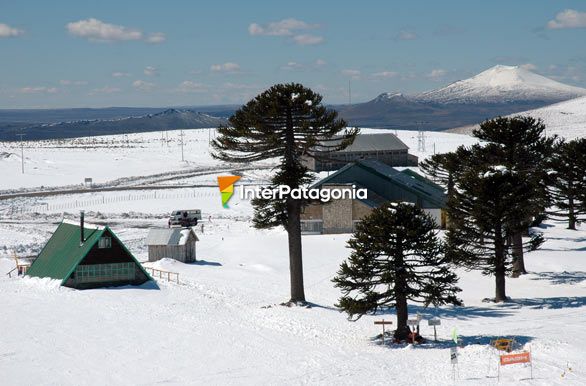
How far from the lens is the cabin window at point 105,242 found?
4478 cm

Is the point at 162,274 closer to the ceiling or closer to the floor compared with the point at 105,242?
closer to the floor

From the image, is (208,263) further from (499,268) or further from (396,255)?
(396,255)

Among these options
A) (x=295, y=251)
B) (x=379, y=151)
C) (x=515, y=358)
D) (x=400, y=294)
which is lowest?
(x=515, y=358)

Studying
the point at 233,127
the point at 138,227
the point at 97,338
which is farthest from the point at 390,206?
the point at 138,227

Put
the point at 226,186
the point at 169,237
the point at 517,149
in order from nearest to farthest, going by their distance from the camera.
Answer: the point at 517,149 → the point at 169,237 → the point at 226,186

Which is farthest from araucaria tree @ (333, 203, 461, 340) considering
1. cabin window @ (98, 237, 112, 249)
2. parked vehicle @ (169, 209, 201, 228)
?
parked vehicle @ (169, 209, 201, 228)

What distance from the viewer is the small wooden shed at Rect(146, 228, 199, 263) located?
53531 mm

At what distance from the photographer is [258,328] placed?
1377 inches

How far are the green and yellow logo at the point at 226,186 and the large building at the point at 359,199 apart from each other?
24441 mm

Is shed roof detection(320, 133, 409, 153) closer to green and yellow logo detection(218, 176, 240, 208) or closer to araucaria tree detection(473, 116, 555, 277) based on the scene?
green and yellow logo detection(218, 176, 240, 208)

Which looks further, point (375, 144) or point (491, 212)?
point (375, 144)

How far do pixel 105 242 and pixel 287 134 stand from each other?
1316 centimetres

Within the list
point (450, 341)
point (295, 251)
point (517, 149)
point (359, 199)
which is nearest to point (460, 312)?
point (450, 341)

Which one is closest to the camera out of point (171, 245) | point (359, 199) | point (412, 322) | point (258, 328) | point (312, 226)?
point (412, 322)
